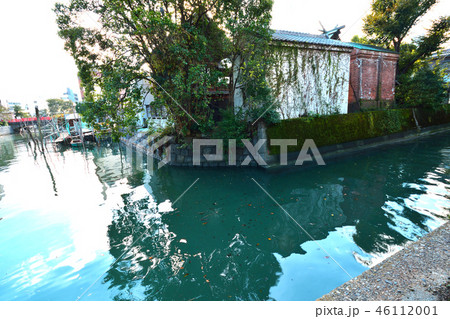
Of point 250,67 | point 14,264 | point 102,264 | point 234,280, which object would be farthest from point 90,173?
point 234,280

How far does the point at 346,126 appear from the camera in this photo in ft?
39.2

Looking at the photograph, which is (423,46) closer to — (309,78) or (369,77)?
(369,77)

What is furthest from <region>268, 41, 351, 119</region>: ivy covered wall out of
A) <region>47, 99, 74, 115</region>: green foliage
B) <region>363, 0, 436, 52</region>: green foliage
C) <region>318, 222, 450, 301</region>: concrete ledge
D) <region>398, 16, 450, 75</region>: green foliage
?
<region>47, 99, 74, 115</region>: green foliage

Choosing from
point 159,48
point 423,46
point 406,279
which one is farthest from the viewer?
point 423,46

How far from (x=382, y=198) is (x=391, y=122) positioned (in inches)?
407

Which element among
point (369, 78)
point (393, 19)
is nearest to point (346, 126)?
point (369, 78)

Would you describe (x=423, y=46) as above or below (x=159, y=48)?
above

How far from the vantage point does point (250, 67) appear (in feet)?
31.7

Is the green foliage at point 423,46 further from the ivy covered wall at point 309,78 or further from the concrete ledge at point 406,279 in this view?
the concrete ledge at point 406,279

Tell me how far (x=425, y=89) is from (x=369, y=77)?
4.22m

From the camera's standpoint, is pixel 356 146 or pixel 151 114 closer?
pixel 151 114

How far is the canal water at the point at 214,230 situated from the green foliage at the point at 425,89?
331 inches

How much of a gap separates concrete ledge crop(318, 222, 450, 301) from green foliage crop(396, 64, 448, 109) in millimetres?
16797

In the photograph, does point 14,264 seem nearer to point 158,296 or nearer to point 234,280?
point 158,296
